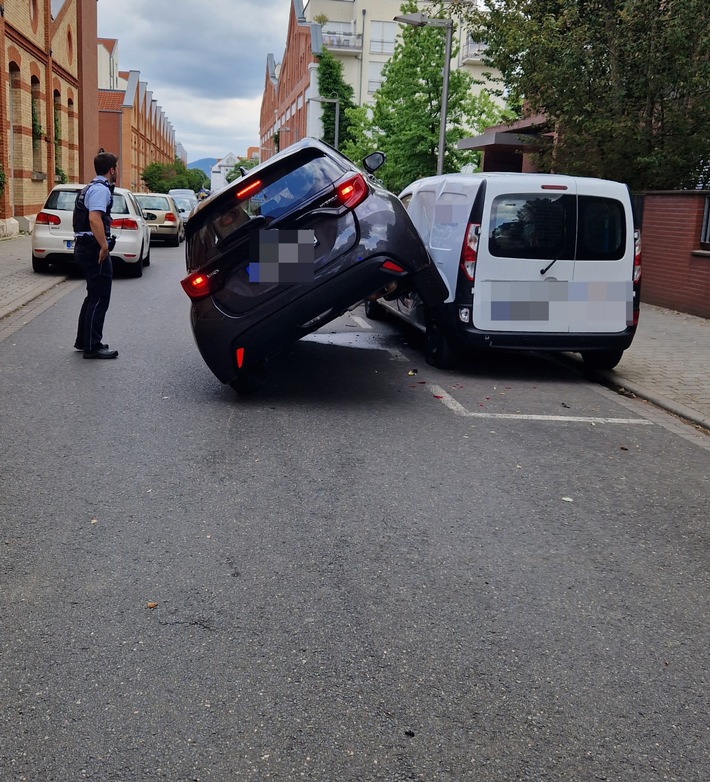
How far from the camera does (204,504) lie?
16.7 ft

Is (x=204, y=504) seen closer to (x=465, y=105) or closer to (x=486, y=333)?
(x=486, y=333)

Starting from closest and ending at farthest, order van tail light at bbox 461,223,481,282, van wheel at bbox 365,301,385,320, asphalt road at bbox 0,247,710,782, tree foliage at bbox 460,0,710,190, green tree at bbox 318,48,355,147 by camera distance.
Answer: asphalt road at bbox 0,247,710,782, van tail light at bbox 461,223,481,282, van wheel at bbox 365,301,385,320, tree foliage at bbox 460,0,710,190, green tree at bbox 318,48,355,147

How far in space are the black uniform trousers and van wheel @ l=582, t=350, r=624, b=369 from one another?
486 centimetres

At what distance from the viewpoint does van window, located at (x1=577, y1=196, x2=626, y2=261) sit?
344 inches

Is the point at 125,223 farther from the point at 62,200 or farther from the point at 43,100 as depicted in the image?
the point at 43,100

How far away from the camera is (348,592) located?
13.1 ft

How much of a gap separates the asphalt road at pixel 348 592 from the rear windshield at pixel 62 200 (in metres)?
10.8

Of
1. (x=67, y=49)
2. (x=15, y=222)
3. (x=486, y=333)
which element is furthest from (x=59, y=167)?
(x=486, y=333)

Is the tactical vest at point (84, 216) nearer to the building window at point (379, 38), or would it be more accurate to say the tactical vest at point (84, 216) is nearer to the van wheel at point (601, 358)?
the van wheel at point (601, 358)

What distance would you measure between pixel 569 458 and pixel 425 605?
9.08 feet

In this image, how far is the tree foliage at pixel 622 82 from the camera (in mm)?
16281

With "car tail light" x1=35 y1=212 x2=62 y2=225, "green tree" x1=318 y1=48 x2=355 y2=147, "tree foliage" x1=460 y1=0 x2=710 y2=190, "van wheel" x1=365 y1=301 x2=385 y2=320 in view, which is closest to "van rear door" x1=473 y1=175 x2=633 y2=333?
"van wheel" x1=365 y1=301 x2=385 y2=320

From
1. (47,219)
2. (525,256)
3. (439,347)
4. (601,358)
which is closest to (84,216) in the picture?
(439,347)

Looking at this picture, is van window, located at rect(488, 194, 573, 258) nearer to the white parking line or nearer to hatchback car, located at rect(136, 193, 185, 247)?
the white parking line
